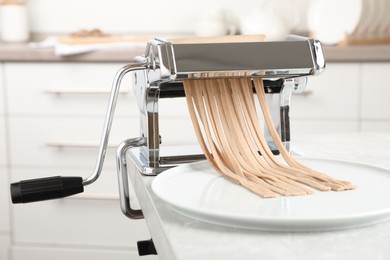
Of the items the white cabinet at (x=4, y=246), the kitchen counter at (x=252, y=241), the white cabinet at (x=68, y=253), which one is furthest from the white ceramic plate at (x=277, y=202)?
the white cabinet at (x=4, y=246)

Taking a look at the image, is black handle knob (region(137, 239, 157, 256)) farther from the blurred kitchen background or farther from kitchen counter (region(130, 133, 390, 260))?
the blurred kitchen background

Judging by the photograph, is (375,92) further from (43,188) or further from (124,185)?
(43,188)

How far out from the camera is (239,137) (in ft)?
2.72

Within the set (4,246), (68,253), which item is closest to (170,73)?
(68,253)

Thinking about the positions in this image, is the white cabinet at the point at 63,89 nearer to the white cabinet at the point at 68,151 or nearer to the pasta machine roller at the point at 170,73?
the white cabinet at the point at 68,151

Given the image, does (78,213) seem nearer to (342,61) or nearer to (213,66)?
(342,61)

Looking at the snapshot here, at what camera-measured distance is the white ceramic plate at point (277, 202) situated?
1.91 ft

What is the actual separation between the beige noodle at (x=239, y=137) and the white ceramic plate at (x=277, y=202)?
0.03 meters

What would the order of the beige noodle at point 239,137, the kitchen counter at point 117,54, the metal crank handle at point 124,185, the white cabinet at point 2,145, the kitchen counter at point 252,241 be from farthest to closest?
1. the white cabinet at point 2,145
2. the kitchen counter at point 117,54
3. the metal crank handle at point 124,185
4. the beige noodle at point 239,137
5. the kitchen counter at point 252,241

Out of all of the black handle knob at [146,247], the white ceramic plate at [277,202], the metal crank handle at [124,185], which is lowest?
the black handle knob at [146,247]

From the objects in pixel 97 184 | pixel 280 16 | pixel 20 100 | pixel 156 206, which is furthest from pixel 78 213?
pixel 156 206

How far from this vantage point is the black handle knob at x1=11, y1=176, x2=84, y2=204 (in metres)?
0.79

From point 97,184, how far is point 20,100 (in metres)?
0.43

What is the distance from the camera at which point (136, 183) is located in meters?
0.89
